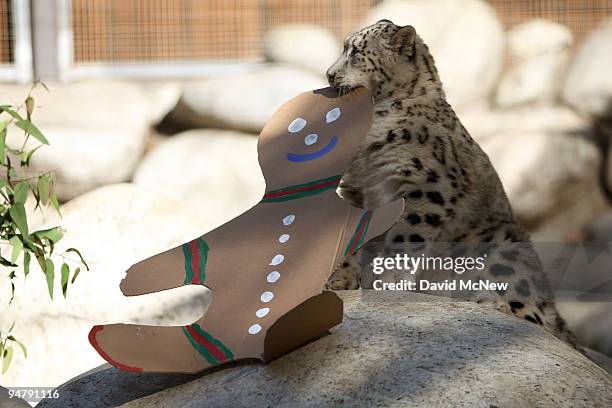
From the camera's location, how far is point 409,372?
4.65 ft

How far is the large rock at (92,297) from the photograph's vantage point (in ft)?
9.67

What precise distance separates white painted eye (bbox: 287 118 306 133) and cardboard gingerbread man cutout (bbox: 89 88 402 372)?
0.01 m

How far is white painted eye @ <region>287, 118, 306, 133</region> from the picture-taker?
63.6 inches

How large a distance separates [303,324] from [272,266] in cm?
10

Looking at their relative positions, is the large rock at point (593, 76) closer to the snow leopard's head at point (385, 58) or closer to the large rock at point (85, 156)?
the large rock at point (85, 156)

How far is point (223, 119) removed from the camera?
4.12 meters

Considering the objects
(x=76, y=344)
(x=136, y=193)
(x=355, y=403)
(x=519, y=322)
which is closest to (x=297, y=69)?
(x=136, y=193)

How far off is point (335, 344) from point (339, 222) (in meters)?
0.22

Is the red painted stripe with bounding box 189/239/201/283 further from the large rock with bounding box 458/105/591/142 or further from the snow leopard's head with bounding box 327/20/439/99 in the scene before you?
the large rock with bounding box 458/105/591/142

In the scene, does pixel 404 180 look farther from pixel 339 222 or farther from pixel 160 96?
pixel 160 96

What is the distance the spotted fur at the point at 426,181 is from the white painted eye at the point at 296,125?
256mm

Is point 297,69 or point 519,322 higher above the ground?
point 297,69

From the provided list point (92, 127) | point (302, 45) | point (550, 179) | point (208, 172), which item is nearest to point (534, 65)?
point (550, 179)

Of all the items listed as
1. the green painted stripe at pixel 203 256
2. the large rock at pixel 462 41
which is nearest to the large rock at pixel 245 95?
the large rock at pixel 462 41
